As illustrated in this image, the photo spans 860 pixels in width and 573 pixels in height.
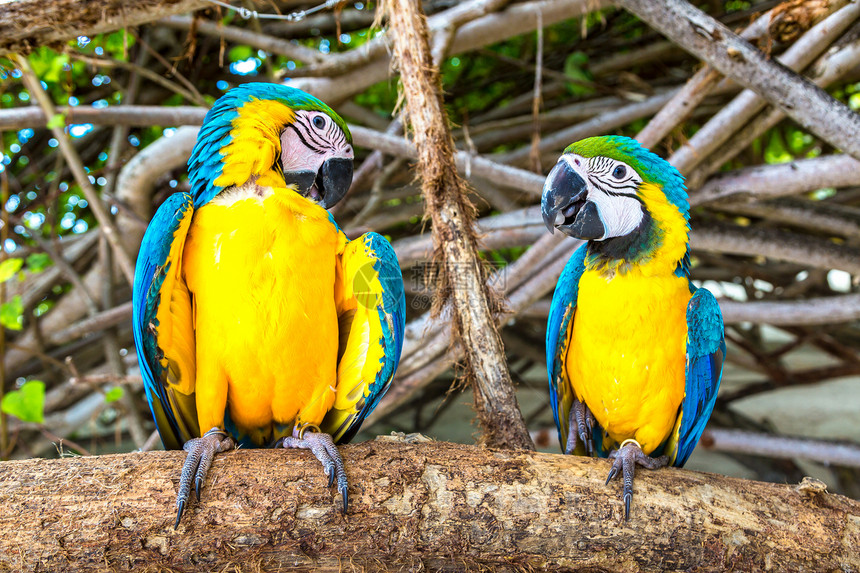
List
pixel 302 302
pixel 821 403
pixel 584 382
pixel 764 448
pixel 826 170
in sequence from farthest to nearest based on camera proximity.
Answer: pixel 821 403, pixel 764 448, pixel 826 170, pixel 584 382, pixel 302 302

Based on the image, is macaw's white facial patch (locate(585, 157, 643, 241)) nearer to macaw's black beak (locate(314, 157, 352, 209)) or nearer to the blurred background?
the blurred background

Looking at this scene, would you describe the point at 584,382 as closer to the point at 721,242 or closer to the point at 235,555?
the point at 235,555

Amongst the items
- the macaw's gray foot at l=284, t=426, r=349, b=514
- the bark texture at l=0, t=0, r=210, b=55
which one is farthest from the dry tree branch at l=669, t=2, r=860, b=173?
the bark texture at l=0, t=0, r=210, b=55

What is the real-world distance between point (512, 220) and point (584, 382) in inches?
51.7

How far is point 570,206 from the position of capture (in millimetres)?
1753

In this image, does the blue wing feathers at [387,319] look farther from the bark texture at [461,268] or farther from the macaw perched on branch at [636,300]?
the macaw perched on branch at [636,300]

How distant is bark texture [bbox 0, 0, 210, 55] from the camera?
6.00ft

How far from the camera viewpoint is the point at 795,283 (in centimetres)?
410

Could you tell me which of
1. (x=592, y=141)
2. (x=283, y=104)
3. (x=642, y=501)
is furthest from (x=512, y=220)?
(x=642, y=501)

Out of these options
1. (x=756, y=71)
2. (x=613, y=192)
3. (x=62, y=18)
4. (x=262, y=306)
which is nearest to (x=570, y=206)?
(x=613, y=192)

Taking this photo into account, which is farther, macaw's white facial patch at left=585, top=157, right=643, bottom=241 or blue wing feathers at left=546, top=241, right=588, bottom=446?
blue wing feathers at left=546, top=241, right=588, bottom=446

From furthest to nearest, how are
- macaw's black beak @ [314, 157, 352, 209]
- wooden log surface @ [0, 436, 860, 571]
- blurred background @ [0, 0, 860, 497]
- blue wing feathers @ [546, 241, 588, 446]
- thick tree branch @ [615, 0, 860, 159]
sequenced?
blurred background @ [0, 0, 860, 497], thick tree branch @ [615, 0, 860, 159], blue wing feathers @ [546, 241, 588, 446], macaw's black beak @ [314, 157, 352, 209], wooden log surface @ [0, 436, 860, 571]

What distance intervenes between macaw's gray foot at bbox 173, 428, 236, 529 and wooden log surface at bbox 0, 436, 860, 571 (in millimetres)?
28

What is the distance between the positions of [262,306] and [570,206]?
0.92m
